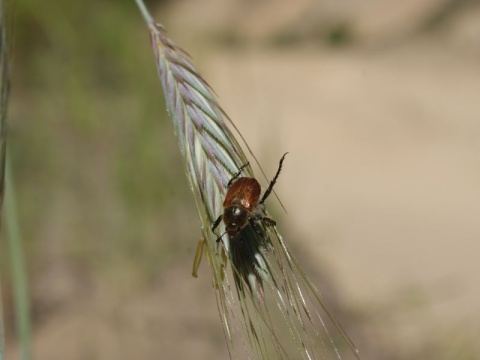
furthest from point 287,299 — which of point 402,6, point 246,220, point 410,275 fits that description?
point 402,6

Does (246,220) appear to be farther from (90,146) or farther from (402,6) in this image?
(402,6)

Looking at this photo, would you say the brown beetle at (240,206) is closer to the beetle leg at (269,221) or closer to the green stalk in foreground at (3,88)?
the beetle leg at (269,221)

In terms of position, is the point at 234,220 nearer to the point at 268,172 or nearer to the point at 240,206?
the point at 240,206

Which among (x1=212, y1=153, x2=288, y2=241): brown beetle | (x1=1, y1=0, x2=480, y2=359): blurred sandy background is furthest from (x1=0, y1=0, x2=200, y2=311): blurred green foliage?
(x1=212, y1=153, x2=288, y2=241): brown beetle

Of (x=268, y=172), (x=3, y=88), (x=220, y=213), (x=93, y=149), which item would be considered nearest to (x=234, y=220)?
(x=220, y=213)

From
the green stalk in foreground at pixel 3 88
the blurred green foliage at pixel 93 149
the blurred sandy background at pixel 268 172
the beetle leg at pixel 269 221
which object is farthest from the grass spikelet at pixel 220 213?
the blurred green foliage at pixel 93 149
